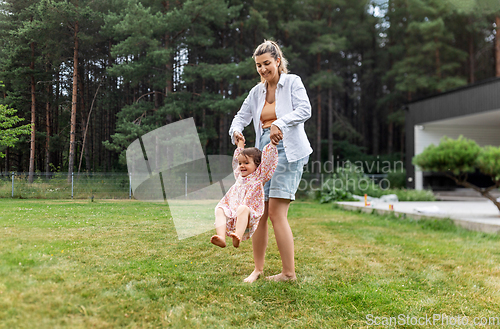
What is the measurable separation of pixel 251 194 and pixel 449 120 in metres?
12.3

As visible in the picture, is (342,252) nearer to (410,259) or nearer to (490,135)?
(410,259)

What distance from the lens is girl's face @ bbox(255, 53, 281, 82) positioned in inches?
76.4

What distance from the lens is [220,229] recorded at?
163cm


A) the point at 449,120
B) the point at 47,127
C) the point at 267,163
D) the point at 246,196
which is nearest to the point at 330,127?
the point at 449,120

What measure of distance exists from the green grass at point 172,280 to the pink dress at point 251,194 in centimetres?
31

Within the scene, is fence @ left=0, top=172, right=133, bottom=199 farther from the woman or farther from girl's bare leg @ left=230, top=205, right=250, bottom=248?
the woman

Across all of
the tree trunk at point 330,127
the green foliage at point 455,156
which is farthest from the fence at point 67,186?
the tree trunk at point 330,127

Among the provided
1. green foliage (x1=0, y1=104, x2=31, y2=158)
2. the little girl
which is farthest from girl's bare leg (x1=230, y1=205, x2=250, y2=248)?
green foliage (x1=0, y1=104, x2=31, y2=158)

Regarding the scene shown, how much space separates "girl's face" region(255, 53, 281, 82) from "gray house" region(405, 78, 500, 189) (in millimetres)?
10688

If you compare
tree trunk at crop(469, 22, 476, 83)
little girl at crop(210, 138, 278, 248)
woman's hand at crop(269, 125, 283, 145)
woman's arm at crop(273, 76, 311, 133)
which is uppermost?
tree trunk at crop(469, 22, 476, 83)

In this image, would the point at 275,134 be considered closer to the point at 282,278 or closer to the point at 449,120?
the point at 282,278

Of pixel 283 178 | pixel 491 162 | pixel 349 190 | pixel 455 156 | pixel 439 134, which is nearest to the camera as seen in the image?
pixel 283 178

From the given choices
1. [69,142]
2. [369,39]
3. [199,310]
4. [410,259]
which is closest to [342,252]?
[410,259]

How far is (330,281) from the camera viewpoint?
7.21ft
